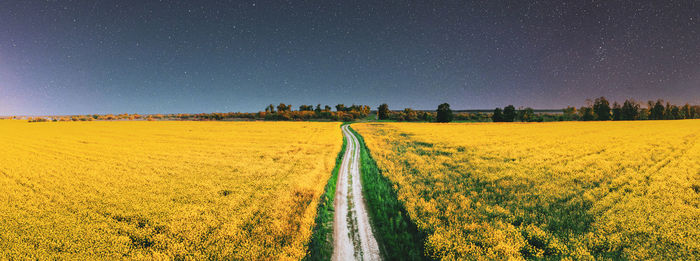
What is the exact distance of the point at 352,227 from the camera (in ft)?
24.3

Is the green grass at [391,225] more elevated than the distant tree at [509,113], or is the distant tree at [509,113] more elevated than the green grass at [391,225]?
the distant tree at [509,113]

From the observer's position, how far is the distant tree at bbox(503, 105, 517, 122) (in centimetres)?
10575

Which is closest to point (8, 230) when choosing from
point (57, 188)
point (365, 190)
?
point (57, 188)

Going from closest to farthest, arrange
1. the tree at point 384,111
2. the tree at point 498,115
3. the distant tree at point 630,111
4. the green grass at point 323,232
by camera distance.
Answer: the green grass at point 323,232
the distant tree at point 630,111
the tree at point 498,115
the tree at point 384,111

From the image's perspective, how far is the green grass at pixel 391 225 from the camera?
6180mm

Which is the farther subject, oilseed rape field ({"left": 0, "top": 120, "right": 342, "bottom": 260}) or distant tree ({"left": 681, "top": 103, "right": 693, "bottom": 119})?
distant tree ({"left": 681, "top": 103, "right": 693, "bottom": 119})

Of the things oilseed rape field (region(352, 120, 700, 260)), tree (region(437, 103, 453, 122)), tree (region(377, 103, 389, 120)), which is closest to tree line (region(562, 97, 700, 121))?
tree (region(437, 103, 453, 122))

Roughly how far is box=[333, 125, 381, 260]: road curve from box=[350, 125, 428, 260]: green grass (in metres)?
0.26

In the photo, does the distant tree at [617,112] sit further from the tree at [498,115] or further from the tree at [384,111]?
the tree at [384,111]

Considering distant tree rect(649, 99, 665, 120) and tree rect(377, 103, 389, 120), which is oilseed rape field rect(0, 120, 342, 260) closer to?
tree rect(377, 103, 389, 120)

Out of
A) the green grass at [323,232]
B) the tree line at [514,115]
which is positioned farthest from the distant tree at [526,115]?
the green grass at [323,232]

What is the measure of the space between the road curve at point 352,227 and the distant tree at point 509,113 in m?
120

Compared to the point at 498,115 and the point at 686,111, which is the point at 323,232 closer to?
the point at 498,115

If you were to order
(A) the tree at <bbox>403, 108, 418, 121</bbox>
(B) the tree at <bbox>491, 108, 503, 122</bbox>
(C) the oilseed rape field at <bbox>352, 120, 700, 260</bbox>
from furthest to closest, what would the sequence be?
(A) the tree at <bbox>403, 108, 418, 121</bbox>
(B) the tree at <bbox>491, 108, 503, 122</bbox>
(C) the oilseed rape field at <bbox>352, 120, 700, 260</bbox>
